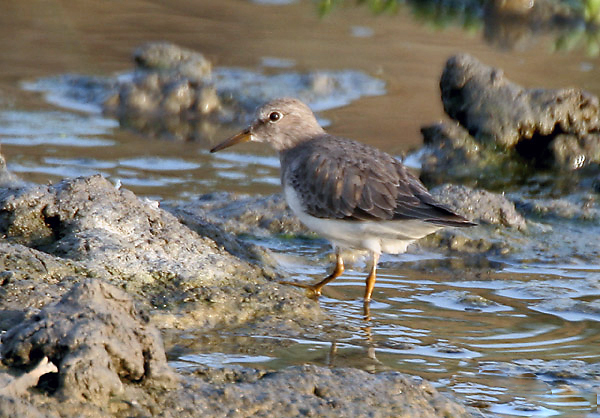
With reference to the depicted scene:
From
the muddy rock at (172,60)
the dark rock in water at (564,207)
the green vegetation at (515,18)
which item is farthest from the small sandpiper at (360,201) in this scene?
the green vegetation at (515,18)

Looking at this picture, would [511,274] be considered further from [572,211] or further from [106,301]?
[106,301]

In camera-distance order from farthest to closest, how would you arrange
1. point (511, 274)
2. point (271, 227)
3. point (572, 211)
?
point (572, 211)
point (271, 227)
point (511, 274)

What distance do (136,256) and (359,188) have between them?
4.42 ft

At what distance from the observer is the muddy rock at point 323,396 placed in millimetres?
3441

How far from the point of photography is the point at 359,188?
5539 millimetres

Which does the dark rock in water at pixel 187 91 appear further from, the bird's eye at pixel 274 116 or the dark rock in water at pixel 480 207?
the dark rock in water at pixel 480 207

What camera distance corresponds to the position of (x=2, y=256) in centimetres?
447

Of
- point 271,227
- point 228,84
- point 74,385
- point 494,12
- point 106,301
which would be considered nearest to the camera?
point 74,385

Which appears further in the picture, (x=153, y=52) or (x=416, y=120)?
(x=153, y=52)

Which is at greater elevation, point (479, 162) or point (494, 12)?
point (494, 12)

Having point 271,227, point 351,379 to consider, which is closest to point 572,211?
point 271,227

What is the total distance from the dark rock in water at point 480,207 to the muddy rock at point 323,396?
3.03m

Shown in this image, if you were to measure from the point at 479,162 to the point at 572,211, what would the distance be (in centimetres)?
128

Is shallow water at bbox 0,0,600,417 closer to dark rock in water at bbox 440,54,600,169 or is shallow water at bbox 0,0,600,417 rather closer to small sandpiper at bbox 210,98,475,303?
small sandpiper at bbox 210,98,475,303
